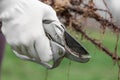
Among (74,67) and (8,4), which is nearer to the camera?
(8,4)

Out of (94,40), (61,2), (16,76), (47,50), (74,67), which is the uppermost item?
(47,50)

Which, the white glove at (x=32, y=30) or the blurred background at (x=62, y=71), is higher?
the white glove at (x=32, y=30)

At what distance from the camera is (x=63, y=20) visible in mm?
2840

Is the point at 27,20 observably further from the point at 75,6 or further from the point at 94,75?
the point at 94,75

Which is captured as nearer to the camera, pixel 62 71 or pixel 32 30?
pixel 32 30

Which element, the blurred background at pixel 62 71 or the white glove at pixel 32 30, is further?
the blurred background at pixel 62 71

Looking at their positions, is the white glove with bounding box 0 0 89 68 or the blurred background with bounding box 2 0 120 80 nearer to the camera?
the white glove with bounding box 0 0 89 68

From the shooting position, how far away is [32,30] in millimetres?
2123

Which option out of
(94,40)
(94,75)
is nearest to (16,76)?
(94,75)

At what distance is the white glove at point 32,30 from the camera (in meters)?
2.12

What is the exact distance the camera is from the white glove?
6.96 feet

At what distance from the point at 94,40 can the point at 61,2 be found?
0.24 m

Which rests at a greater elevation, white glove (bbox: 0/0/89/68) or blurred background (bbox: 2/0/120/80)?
white glove (bbox: 0/0/89/68)

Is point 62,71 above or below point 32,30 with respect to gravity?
below
